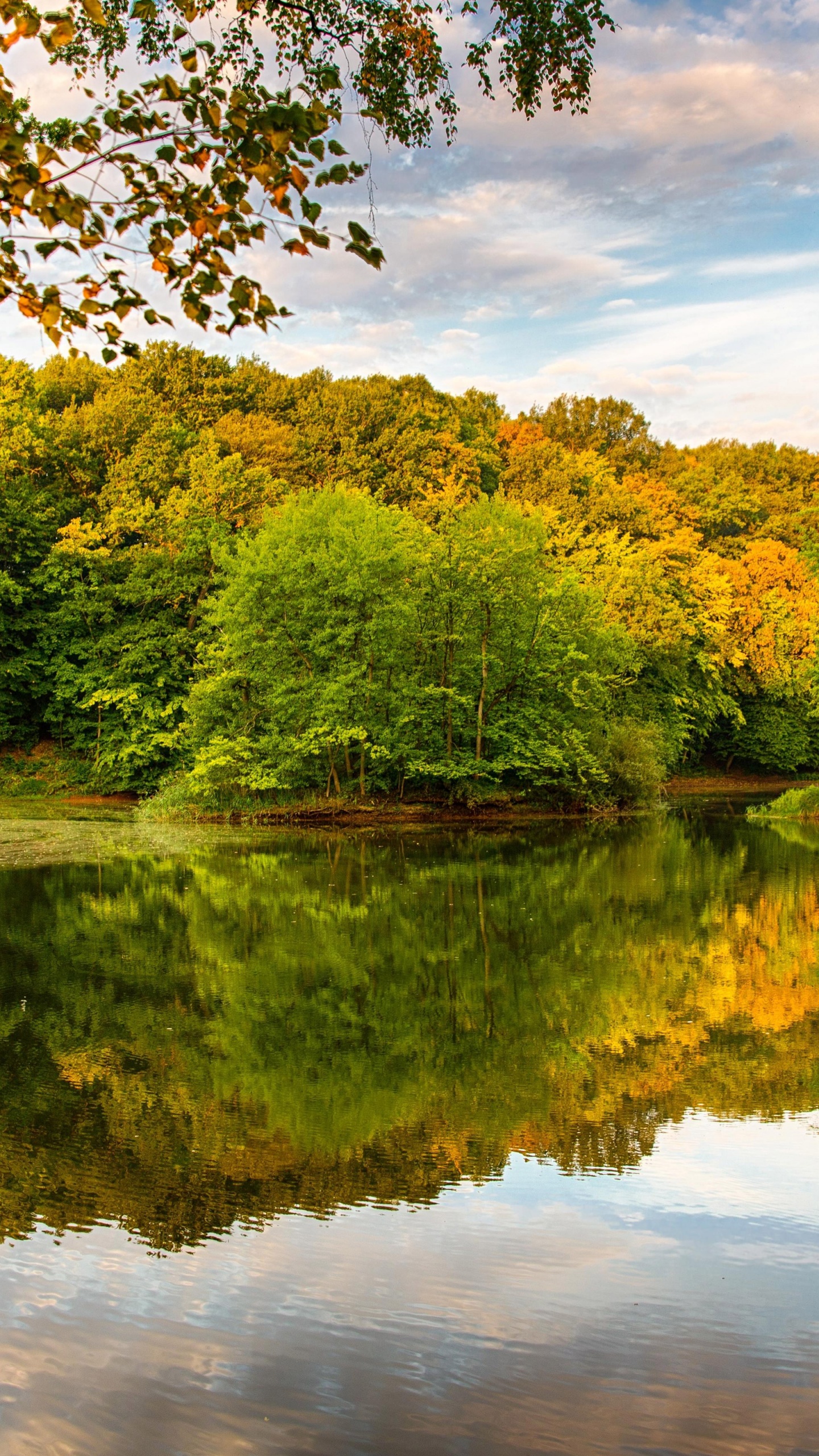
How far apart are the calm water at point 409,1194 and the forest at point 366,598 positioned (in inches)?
643

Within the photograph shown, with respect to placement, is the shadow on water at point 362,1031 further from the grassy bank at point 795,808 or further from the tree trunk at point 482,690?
the grassy bank at point 795,808

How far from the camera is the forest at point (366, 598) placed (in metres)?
28.8

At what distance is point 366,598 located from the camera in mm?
28219

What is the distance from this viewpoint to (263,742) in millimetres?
27984

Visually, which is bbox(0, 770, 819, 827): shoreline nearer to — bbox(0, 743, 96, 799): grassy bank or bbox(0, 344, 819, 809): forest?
bbox(0, 344, 819, 809): forest

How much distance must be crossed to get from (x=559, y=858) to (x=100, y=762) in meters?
19.0

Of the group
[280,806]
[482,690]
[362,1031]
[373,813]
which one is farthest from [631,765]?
[362,1031]

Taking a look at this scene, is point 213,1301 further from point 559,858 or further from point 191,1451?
point 559,858

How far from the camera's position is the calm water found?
3.84 metres

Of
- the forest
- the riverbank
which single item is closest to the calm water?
the riverbank

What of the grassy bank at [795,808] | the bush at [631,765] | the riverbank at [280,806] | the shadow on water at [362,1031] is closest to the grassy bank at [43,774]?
the riverbank at [280,806]

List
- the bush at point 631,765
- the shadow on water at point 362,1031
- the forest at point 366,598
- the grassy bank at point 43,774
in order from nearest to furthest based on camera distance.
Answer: the shadow on water at point 362,1031 < the forest at point 366,598 < the bush at point 631,765 < the grassy bank at point 43,774

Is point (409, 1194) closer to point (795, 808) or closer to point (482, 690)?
point (482, 690)

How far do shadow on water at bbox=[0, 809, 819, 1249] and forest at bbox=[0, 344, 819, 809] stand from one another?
11.3m
